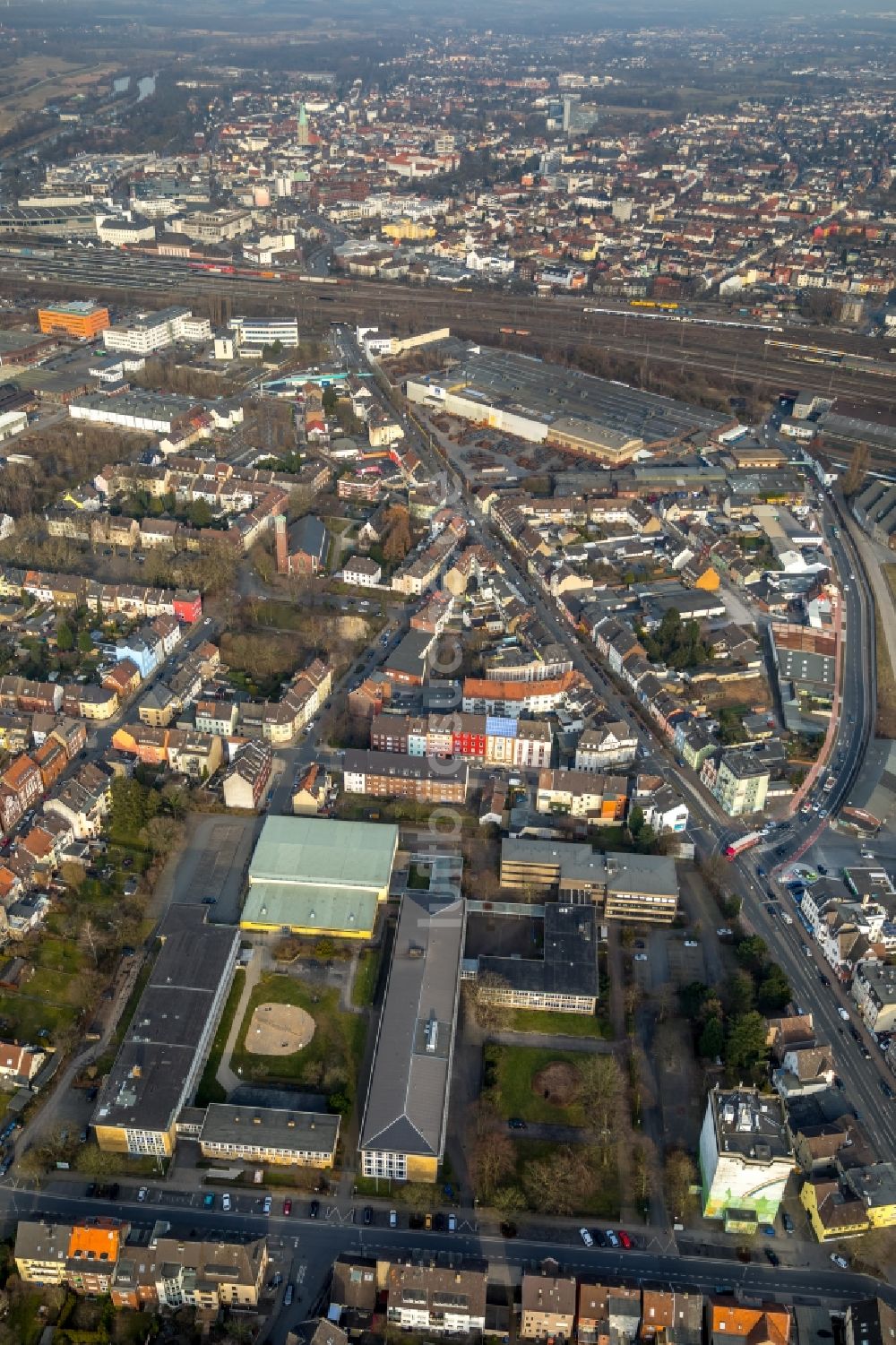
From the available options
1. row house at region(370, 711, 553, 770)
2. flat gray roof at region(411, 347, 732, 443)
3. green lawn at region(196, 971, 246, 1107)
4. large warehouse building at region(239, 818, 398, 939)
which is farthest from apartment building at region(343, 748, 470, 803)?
flat gray roof at region(411, 347, 732, 443)

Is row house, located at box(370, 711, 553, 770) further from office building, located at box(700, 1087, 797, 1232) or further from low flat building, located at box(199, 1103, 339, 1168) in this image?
office building, located at box(700, 1087, 797, 1232)

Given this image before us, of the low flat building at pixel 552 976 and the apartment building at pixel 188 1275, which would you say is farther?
the low flat building at pixel 552 976

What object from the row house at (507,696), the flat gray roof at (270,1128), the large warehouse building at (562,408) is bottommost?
the flat gray roof at (270,1128)

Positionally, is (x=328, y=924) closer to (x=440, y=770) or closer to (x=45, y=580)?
(x=440, y=770)

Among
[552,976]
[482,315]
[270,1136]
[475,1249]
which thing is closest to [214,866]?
[270,1136]

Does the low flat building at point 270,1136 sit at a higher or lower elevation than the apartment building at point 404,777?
lower

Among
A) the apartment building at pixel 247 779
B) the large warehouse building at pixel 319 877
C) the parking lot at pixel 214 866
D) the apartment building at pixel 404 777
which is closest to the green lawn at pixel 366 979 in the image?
the large warehouse building at pixel 319 877

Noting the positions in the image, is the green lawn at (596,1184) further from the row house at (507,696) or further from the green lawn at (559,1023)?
the row house at (507,696)

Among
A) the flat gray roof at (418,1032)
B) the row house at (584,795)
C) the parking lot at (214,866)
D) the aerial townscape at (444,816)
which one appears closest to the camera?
the aerial townscape at (444,816)
